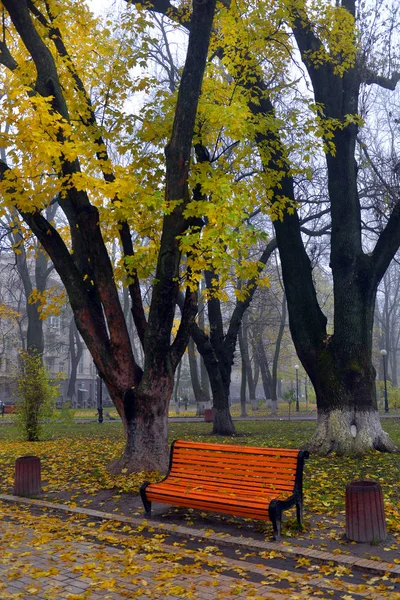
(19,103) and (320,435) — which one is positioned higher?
(19,103)

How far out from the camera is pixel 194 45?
30.9ft

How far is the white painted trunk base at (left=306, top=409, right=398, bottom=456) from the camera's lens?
11664 millimetres

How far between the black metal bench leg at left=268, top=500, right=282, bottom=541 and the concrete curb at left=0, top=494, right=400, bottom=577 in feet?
0.44

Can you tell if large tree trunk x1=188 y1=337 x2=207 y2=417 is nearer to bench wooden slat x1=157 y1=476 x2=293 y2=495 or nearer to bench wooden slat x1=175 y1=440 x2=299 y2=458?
bench wooden slat x1=175 y1=440 x2=299 y2=458

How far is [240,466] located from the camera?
734 centimetres

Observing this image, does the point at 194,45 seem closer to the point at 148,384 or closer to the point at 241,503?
the point at 148,384

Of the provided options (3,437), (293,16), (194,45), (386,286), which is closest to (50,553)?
(194,45)

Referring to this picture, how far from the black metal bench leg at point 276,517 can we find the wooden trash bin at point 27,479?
429 cm

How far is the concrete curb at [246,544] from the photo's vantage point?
17.5 ft

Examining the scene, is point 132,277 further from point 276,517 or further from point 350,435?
point 276,517

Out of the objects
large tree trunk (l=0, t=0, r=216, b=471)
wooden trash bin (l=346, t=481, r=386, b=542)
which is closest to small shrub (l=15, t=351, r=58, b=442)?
large tree trunk (l=0, t=0, r=216, b=471)

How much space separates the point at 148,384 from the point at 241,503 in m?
3.73

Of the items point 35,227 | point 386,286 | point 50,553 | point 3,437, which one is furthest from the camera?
point 386,286

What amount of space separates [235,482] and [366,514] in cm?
166
